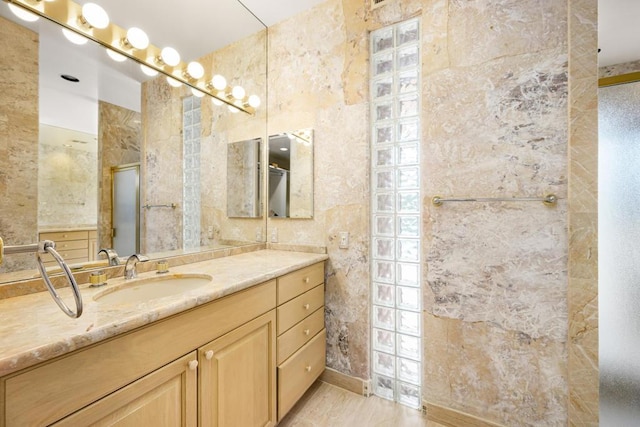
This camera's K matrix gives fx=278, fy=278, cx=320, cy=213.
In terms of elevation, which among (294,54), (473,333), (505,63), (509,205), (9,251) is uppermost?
(294,54)

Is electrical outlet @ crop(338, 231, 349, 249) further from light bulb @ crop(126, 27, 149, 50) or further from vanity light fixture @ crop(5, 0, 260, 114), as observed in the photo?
light bulb @ crop(126, 27, 149, 50)

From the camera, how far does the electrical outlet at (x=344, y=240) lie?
1.82m

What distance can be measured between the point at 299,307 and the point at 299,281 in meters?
0.15

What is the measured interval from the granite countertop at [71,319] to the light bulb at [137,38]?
1.17 metres

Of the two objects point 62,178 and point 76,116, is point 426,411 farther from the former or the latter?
point 76,116

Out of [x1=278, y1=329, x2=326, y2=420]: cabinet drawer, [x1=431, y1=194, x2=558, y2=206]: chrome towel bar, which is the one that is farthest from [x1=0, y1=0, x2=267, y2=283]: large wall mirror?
[x1=431, y1=194, x2=558, y2=206]: chrome towel bar

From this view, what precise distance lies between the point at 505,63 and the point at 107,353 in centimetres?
199

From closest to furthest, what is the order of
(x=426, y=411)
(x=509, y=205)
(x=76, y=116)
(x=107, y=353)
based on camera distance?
(x=107, y=353), (x=76, y=116), (x=509, y=205), (x=426, y=411)

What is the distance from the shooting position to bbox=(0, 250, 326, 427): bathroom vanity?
0.65 meters

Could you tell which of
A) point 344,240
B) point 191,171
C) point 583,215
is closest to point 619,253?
point 583,215

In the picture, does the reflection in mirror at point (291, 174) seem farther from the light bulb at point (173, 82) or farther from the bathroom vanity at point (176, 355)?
the light bulb at point (173, 82)

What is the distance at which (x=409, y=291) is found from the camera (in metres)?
1.69

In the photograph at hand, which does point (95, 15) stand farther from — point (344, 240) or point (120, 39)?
point (344, 240)

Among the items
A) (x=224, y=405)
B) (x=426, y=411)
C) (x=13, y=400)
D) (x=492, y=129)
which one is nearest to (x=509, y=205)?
(x=492, y=129)
